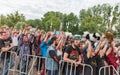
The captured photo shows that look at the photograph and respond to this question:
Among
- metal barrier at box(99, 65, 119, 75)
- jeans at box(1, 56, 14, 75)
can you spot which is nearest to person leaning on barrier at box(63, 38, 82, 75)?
metal barrier at box(99, 65, 119, 75)

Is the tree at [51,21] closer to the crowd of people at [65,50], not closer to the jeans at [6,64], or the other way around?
the crowd of people at [65,50]

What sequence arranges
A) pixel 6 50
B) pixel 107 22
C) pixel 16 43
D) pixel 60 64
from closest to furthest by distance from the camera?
1. pixel 60 64
2. pixel 6 50
3. pixel 16 43
4. pixel 107 22

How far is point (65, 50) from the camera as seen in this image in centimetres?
773

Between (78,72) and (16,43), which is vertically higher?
(16,43)

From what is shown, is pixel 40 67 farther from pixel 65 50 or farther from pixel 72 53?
pixel 72 53

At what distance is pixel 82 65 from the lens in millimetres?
7422

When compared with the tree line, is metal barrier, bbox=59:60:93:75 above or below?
below

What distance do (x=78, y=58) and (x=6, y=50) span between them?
8.07 ft

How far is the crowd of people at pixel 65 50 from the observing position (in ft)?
24.0

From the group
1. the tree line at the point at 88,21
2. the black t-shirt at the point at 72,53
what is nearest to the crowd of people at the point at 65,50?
the black t-shirt at the point at 72,53

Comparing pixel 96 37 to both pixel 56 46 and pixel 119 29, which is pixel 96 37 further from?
pixel 119 29

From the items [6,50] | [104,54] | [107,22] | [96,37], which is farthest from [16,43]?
Answer: [107,22]

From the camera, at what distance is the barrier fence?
7423 millimetres

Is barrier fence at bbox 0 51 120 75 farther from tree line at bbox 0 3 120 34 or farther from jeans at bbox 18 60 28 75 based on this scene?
tree line at bbox 0 3 120 34
